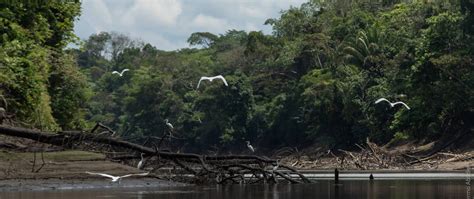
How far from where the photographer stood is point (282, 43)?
8769cm

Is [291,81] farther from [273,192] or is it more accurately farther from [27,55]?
[273,192]

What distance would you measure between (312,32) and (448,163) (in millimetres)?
37457

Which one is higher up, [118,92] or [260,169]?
[118,92]

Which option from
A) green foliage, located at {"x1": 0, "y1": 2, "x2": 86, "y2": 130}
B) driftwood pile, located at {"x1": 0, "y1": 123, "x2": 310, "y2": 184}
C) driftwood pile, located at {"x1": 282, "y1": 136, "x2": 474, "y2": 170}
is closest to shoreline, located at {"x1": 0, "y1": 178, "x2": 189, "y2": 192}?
driftwood pile, located at {"x1": 0, "y1": 123, "x2": 310, "y2": 184}

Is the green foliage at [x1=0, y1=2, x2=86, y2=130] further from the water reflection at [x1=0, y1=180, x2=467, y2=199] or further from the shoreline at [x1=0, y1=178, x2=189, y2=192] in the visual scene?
the water reflection at [x1=0, y1=180, x2=467, y2=199]

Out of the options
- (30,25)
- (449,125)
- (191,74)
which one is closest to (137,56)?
(191,74)

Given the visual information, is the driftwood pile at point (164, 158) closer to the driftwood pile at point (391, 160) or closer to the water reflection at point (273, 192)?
the water reflection at point (273, 192)

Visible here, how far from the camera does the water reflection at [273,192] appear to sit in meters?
24.3

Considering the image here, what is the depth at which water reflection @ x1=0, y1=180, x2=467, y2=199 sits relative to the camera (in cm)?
2431

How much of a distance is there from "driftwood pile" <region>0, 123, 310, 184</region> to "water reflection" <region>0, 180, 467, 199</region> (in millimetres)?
409

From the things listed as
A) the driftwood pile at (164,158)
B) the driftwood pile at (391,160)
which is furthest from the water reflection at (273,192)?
the driftwood pile at (391,160)

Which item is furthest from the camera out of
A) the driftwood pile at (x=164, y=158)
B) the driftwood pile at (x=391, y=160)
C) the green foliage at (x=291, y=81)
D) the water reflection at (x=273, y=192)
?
the driftwood pile at (x=391, y=160)

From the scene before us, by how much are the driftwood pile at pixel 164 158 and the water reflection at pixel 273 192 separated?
409mm

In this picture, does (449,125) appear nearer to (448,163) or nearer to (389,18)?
(448,163)
